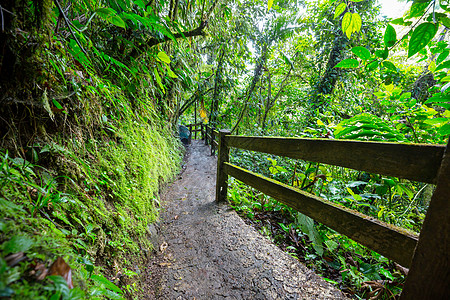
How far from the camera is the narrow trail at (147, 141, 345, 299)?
4.67 ft

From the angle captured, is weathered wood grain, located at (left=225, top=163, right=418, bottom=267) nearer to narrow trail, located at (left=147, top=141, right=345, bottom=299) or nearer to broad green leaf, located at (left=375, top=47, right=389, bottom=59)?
narrow trail, located at (left=147, top=141, right=345, bottom=299)

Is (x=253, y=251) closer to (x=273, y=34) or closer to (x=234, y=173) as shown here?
(x=234, y=173)

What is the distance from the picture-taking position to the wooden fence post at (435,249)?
1.94 ft

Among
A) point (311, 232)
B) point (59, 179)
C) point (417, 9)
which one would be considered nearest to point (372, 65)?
point (417, 9)

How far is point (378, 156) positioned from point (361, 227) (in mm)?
401

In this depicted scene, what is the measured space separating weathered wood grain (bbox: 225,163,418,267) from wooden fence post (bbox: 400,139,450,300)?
0.12 meters

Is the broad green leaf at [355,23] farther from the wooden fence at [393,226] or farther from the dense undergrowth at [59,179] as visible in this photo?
the dense undergrowth at [59,179]

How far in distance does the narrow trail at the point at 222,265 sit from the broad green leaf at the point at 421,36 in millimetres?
1709

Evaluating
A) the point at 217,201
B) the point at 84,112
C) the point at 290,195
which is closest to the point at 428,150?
the point at 290,195

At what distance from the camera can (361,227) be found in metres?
0.94

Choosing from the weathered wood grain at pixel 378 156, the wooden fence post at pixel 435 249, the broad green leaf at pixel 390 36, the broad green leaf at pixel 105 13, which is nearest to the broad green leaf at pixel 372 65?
the broad green leaf at pixel 390 36

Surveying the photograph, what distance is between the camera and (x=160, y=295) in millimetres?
1415

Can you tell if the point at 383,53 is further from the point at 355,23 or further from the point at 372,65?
the point at 355,23

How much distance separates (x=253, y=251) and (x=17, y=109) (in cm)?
222
